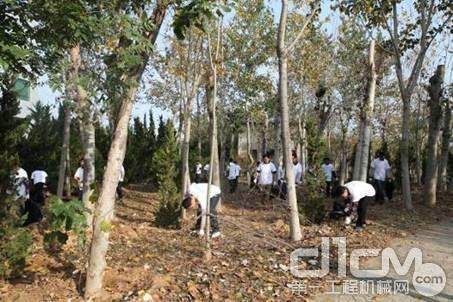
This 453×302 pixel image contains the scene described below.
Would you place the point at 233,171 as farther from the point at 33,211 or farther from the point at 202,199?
the point at 202,199

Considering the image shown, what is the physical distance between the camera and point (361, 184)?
31.6 ft

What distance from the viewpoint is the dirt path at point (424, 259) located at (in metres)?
6.04

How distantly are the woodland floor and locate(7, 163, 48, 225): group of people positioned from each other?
0.90 metres

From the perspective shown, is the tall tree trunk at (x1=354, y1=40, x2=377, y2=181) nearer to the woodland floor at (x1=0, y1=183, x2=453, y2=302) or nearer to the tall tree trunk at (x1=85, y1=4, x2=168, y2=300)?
the woodland floor at (x1=0, y1=183, x2=453, y2=302)

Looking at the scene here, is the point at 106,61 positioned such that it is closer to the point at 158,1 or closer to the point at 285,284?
the point at 158,1

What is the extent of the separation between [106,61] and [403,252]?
592 centimetres

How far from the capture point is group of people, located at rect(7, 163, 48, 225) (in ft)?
22.5

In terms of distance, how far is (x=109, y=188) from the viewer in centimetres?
561

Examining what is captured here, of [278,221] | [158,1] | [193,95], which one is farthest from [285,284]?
[193,95]

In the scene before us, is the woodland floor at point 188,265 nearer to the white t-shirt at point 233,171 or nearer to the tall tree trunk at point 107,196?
the tall tree trunk at point 107,196

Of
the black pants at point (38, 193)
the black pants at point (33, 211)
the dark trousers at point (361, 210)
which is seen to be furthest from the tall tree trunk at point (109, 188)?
the black pants at point (38, 193)

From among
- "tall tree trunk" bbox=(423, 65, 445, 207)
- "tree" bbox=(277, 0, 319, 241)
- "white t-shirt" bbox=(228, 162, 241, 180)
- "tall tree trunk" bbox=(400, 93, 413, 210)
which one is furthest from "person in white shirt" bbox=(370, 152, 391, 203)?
"tree" bbox=(277, 0, 319, 241)

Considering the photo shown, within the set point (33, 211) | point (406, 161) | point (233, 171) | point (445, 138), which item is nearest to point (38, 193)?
point (33, 211)

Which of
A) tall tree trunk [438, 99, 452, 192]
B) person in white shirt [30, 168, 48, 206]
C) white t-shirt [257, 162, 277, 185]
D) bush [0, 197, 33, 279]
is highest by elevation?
tall tree trunk [438, 99, 452, 192]
